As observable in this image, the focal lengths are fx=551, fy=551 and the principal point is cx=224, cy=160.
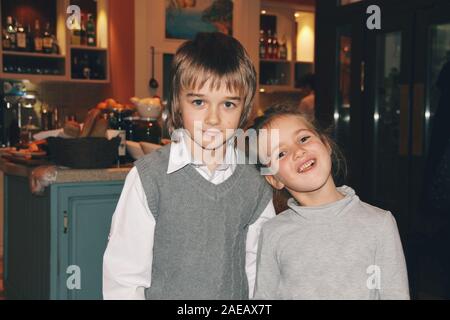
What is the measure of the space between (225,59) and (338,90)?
7.37 ft

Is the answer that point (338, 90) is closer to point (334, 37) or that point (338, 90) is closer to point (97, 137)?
point (334, 37)

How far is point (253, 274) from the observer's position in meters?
1.38

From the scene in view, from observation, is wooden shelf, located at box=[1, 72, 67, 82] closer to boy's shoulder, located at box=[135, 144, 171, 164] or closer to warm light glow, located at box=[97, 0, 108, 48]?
warm light glow, located at box=[97, 0, 108, 48]

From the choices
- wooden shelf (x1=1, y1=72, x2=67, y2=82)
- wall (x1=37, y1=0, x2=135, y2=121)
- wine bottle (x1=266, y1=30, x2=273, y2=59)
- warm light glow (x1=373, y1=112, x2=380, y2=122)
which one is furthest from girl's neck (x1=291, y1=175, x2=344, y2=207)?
wine bottle (x1=266, y1=30, x2=273, y2=59)

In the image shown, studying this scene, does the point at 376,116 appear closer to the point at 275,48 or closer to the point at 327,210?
the point at 327,210

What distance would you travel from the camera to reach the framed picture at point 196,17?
5.16 meters

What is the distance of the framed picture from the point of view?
5160mm

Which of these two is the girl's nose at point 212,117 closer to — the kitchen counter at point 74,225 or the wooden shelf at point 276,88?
the kitchen counter at point 74,225

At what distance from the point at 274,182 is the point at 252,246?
0.17 meters

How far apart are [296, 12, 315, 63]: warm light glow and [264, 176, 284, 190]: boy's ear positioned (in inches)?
207

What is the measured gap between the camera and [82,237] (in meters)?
2.30

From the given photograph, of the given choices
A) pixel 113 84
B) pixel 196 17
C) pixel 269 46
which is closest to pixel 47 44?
pixel 113 84

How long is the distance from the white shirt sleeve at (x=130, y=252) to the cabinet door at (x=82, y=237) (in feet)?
3.69

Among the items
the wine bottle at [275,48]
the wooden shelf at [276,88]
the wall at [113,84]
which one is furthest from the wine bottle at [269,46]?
the wall at [113,84]
